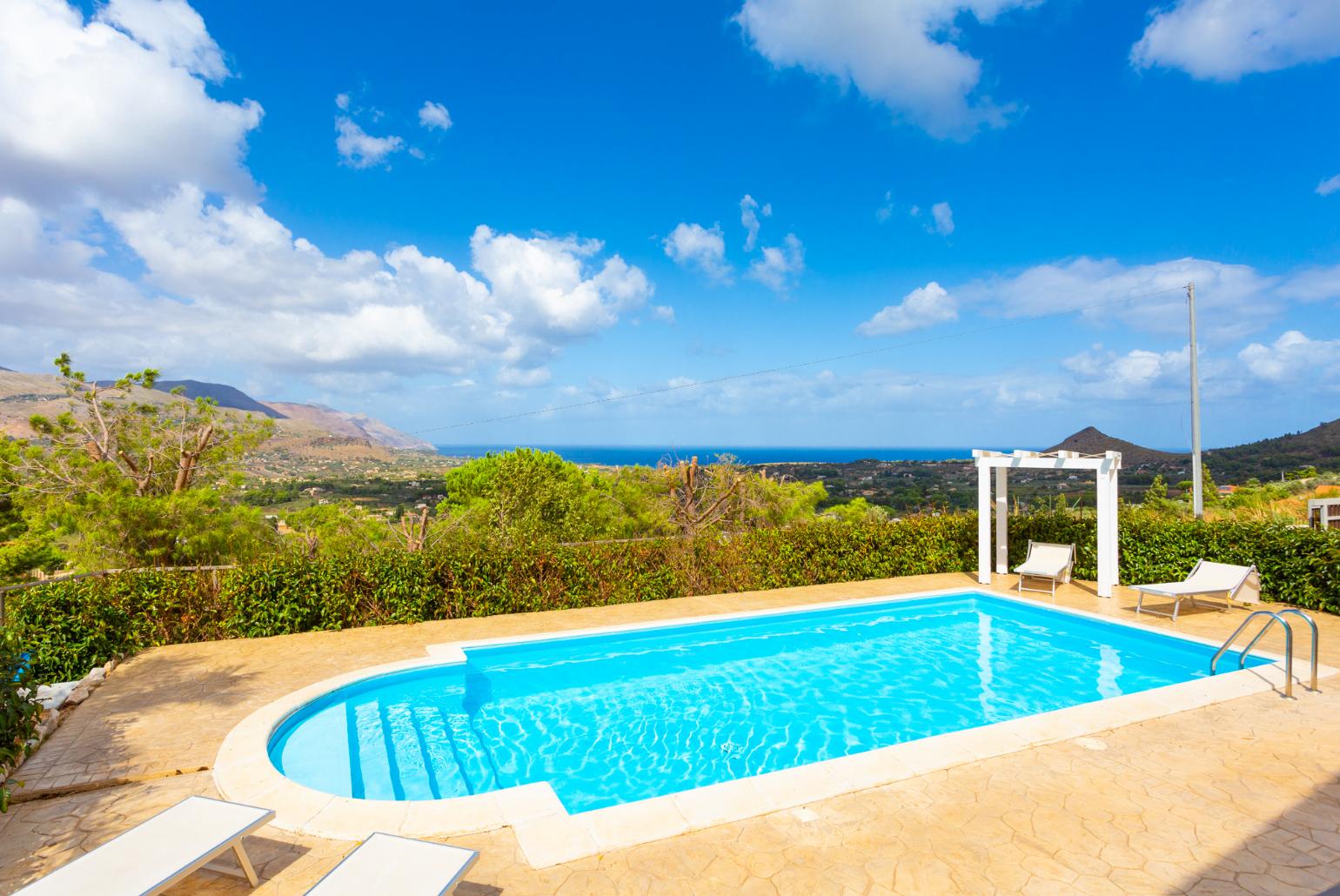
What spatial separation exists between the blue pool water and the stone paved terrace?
1131mm

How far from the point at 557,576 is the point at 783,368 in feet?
47.0

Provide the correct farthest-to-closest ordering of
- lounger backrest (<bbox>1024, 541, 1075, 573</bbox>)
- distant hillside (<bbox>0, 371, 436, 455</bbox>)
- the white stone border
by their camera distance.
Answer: distant hillside (<bbox>0, 371, 436, 455</bbox>)
lounger backrest (<bbox>1024, 541, 1075, 573</bbox>)
the white stone border

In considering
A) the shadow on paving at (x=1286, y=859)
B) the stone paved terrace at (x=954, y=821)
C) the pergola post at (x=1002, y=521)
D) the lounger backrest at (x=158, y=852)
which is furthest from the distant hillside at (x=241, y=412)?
the shadow on paving at (x=1286, y=859)

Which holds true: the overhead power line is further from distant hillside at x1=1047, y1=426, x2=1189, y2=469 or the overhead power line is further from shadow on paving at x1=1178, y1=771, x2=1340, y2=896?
shadow on paving at x1=1178, y1=771, x2=1340, y2=896

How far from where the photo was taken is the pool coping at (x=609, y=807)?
386 centimetres

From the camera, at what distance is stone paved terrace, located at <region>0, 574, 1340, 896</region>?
3.36 meters

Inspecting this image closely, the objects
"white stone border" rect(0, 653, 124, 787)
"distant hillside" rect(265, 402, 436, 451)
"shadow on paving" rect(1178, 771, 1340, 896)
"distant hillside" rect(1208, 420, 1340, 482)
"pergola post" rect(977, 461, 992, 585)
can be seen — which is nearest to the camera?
"shadow on paving" rect(1178, 771, 1340, 896)

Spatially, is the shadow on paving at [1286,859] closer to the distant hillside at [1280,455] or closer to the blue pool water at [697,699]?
the blue pool water at [697,699]

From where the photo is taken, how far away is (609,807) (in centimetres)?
433

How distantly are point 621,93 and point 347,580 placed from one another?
48.9ft

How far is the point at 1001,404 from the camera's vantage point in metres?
27.0

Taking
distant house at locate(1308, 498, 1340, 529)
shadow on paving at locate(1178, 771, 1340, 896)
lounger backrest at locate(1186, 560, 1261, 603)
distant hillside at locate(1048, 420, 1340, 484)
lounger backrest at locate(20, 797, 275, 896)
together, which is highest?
distant hillside at locate(1048, 420, 1340, 484)

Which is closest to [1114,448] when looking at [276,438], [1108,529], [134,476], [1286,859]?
[1108,529]

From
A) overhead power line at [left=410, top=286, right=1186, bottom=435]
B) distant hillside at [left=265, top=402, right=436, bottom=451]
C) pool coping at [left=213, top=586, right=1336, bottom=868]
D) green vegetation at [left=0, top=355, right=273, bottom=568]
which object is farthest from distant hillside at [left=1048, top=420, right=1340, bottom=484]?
distant hillside at [left=265, top=402, right=436, bottom=451]
